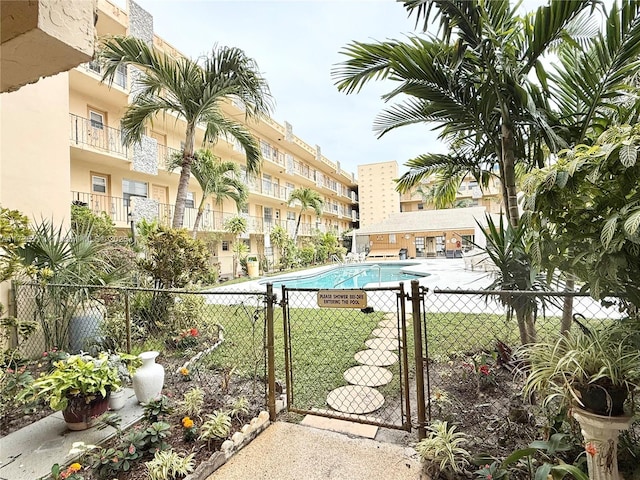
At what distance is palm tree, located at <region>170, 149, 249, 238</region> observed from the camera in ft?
43.5

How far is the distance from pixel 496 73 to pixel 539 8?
20.4 inches

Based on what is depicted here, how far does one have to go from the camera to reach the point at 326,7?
17.1 feet

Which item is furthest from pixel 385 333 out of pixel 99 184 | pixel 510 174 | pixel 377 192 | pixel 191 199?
pixel 377 192


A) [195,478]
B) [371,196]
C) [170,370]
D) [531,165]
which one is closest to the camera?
[195,478]

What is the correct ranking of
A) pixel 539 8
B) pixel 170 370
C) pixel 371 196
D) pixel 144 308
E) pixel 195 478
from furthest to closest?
pixel 371 196 < pixel 144 308 < pixel 170 370 < pixel 539 8 < pixel 195 478

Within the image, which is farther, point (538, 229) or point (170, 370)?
point (170, 370)

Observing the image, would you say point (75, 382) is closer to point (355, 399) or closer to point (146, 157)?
point (355, 399)

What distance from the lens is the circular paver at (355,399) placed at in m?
3.38

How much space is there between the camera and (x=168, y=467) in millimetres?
2236

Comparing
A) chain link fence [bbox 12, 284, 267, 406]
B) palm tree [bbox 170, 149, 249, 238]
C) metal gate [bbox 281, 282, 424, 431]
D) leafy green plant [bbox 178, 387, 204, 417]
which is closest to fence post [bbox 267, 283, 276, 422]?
metal gate [bbox 281, 282, 424, 431]

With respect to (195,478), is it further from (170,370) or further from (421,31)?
(421,31)

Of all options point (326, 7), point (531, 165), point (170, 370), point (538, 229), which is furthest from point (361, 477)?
point (326, 7)

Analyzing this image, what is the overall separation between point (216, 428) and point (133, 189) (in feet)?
42.6

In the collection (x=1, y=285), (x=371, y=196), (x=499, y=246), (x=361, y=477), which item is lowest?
(x=361, y=477)
